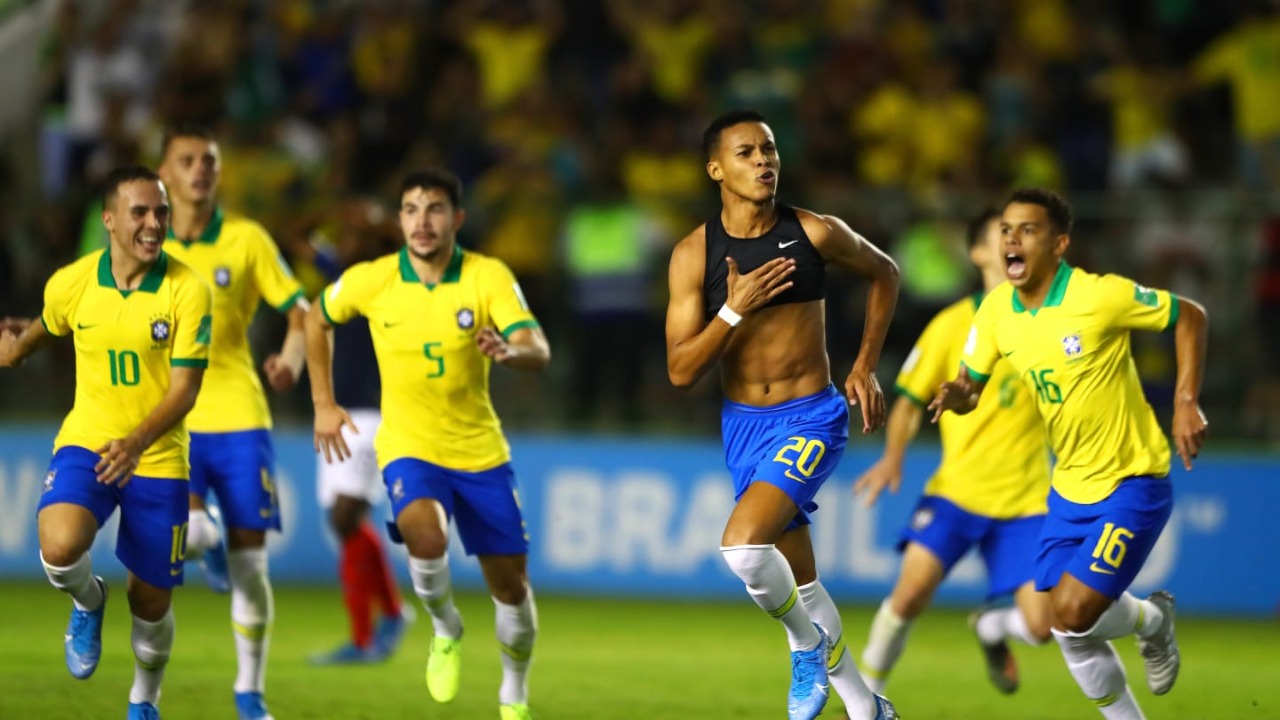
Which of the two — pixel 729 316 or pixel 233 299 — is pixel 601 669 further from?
pixel 729 316

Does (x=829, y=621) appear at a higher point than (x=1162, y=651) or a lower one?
higher

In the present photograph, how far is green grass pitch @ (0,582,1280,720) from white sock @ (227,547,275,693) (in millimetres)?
325

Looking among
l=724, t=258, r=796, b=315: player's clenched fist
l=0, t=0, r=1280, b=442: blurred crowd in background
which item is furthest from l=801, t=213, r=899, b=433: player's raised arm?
l=0, t=0, r=1280, b=442: blurred crowd in background

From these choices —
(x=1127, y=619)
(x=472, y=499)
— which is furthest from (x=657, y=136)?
(x=1127, y=619)

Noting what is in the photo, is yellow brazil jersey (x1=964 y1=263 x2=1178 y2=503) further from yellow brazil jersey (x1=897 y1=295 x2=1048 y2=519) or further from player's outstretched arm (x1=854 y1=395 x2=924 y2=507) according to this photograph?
yellow brazil jersey (x1=897 y1=295 x2=1048 y2=519)

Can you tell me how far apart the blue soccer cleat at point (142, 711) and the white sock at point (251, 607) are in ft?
2.15

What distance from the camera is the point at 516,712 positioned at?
334 inches

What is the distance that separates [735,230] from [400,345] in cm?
182

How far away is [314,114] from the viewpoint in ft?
56.4

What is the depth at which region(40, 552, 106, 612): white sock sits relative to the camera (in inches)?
301

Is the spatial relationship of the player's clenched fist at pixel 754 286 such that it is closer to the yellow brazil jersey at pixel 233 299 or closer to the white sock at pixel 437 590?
the white sock at pixel 437 590

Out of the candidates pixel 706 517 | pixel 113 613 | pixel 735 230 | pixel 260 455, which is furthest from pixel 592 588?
pixel 735 230

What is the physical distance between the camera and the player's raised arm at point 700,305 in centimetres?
732

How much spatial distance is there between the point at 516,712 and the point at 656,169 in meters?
8.06
